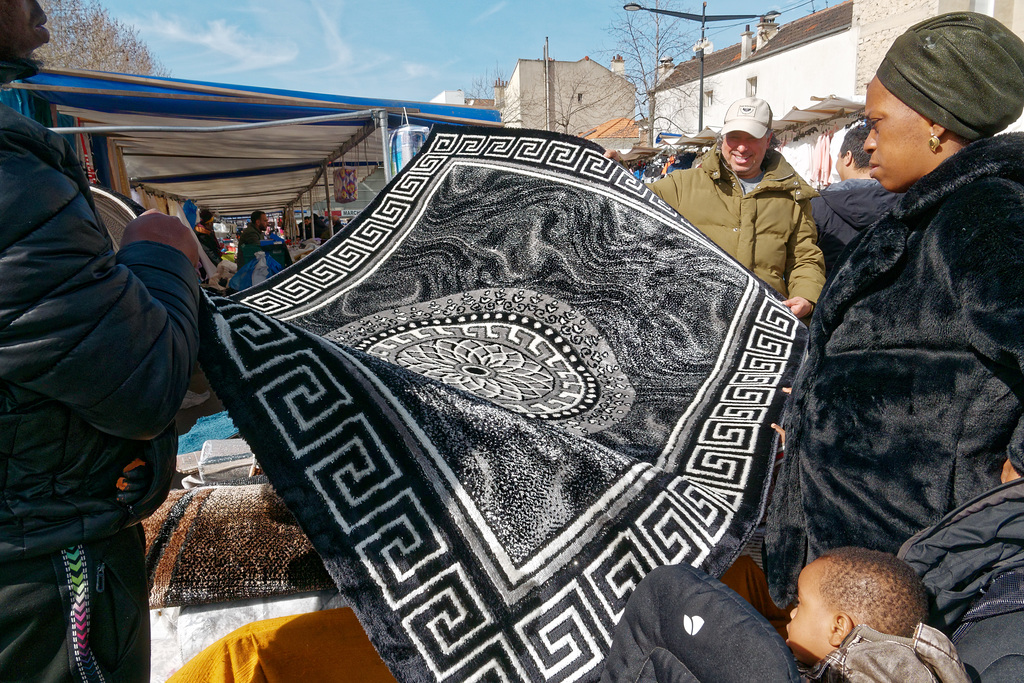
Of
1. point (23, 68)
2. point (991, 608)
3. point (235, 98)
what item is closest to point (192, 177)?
point (235, 98)

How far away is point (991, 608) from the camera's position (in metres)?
0.96

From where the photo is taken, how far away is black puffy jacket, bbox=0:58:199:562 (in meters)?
0.76

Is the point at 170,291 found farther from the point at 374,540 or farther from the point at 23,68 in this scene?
the point at 374,540

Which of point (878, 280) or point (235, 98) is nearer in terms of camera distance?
point (878, 280)

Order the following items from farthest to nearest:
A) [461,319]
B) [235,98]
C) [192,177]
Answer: [192,177]
[235,98]
[461,319]

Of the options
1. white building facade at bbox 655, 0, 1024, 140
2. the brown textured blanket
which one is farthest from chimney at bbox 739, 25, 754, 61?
the brown textured blanket

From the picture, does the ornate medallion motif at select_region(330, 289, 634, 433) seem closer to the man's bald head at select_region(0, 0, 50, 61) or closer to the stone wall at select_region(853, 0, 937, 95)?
the man's bald head at select_region(0, 0, 50, 61)

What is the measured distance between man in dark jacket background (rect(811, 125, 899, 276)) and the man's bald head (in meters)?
2.98

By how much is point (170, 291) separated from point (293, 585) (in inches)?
28.2

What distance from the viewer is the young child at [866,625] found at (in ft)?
2.96

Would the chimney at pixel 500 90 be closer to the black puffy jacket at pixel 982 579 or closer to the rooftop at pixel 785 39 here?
the rooftop at pixel 785 39

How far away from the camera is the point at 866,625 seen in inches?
38.9

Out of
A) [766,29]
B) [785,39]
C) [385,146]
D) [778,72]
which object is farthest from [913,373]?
[766,29]

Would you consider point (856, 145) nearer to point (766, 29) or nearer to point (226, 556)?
point (226, 556)
